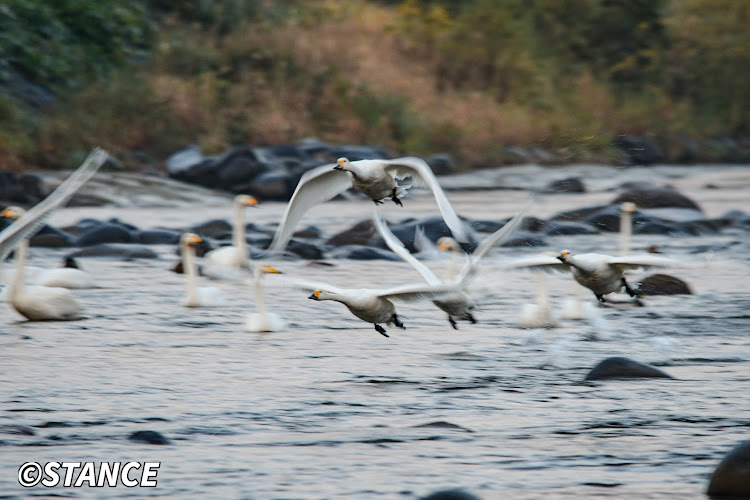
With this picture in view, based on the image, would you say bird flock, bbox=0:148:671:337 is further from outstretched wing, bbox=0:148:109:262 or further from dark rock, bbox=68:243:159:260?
dark rock, bbox=68:243:159:260

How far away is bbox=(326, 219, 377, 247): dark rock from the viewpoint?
1828cm

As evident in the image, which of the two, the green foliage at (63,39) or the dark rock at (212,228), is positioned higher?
the green foliage at (63,39)

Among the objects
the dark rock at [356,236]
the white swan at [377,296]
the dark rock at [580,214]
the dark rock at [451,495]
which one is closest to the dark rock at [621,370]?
the white swan at [377,296]

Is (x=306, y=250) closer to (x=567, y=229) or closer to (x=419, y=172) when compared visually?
(x=567, y=229)

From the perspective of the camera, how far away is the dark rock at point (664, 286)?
13.4m

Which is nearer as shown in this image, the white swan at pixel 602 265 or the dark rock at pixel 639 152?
the white swan at pixel 602 265

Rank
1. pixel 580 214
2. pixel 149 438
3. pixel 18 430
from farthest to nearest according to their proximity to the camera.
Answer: pixel 580 214 → pixel 18 430 → pixel 149 438

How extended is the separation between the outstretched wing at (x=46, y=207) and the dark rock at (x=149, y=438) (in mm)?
2416

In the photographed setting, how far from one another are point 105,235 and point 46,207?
867cm

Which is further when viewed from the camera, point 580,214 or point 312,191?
point 580,214

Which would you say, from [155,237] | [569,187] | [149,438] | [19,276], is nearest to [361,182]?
[149,438]

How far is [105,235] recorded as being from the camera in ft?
59.5

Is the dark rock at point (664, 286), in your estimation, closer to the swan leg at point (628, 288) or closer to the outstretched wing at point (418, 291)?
the swan leg at point (628, 288)

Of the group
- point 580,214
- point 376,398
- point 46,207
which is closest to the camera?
point 376,398
